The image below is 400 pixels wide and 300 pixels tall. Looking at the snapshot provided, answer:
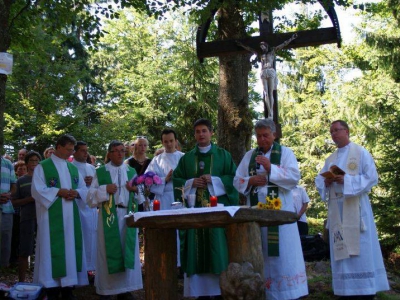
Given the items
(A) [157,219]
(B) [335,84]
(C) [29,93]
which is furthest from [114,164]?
(B) [335,84]

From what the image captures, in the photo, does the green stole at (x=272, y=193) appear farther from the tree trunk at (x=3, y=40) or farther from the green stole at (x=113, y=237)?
the tree trunk at (x=3, y=40)

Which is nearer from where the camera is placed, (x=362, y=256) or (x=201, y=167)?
(x=362, y=256)

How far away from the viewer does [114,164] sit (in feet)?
23.2

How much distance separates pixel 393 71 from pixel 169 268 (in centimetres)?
1427

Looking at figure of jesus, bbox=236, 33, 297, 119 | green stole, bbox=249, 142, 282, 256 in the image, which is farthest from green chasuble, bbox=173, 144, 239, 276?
figure of jesus, bbox=236, 33, 297, 119

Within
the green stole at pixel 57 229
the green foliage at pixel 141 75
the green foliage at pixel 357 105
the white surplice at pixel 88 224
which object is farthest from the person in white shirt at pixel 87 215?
the green foliage at pixel 141 75

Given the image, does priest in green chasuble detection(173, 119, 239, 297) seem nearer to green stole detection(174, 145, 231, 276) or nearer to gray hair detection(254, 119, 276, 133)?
green stole detection(174, 145, 231, 276)

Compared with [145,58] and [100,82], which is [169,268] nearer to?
[145,58]

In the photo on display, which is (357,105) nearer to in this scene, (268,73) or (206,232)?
(268,73)

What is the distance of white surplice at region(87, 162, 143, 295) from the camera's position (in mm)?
6773

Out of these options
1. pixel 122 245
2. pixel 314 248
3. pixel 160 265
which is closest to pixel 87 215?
pixel 122 245

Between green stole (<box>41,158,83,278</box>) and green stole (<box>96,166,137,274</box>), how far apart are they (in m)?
0.45

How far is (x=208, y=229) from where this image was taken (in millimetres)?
6238

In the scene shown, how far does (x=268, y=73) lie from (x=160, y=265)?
13.8 ft
